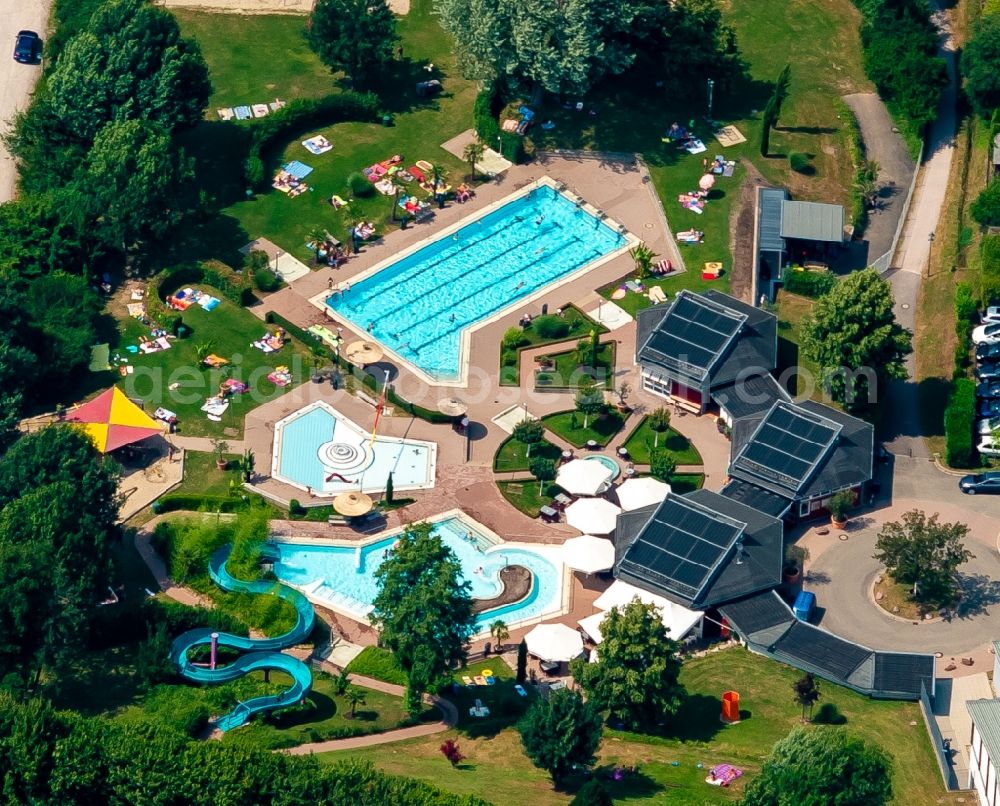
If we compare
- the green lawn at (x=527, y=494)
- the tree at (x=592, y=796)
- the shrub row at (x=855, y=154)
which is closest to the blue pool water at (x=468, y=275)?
the green lawn at (x=527, y=494)

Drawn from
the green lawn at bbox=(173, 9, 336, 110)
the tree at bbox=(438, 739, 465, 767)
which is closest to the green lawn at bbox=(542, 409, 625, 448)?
the tree at bbox=(438, 739, 465, 767)

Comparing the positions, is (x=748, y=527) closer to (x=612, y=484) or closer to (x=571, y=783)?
(x=612, y=484)

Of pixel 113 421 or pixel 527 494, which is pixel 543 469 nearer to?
pixel 527 494

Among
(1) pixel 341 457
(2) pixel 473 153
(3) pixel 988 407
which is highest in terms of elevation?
(2) pixel 473 153

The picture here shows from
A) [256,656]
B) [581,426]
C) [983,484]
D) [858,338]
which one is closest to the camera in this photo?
[256,656]

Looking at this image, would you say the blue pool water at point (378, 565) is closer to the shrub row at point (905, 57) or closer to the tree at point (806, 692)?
the tree at point (806, 692)

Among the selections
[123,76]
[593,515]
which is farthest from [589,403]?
[123,76]
